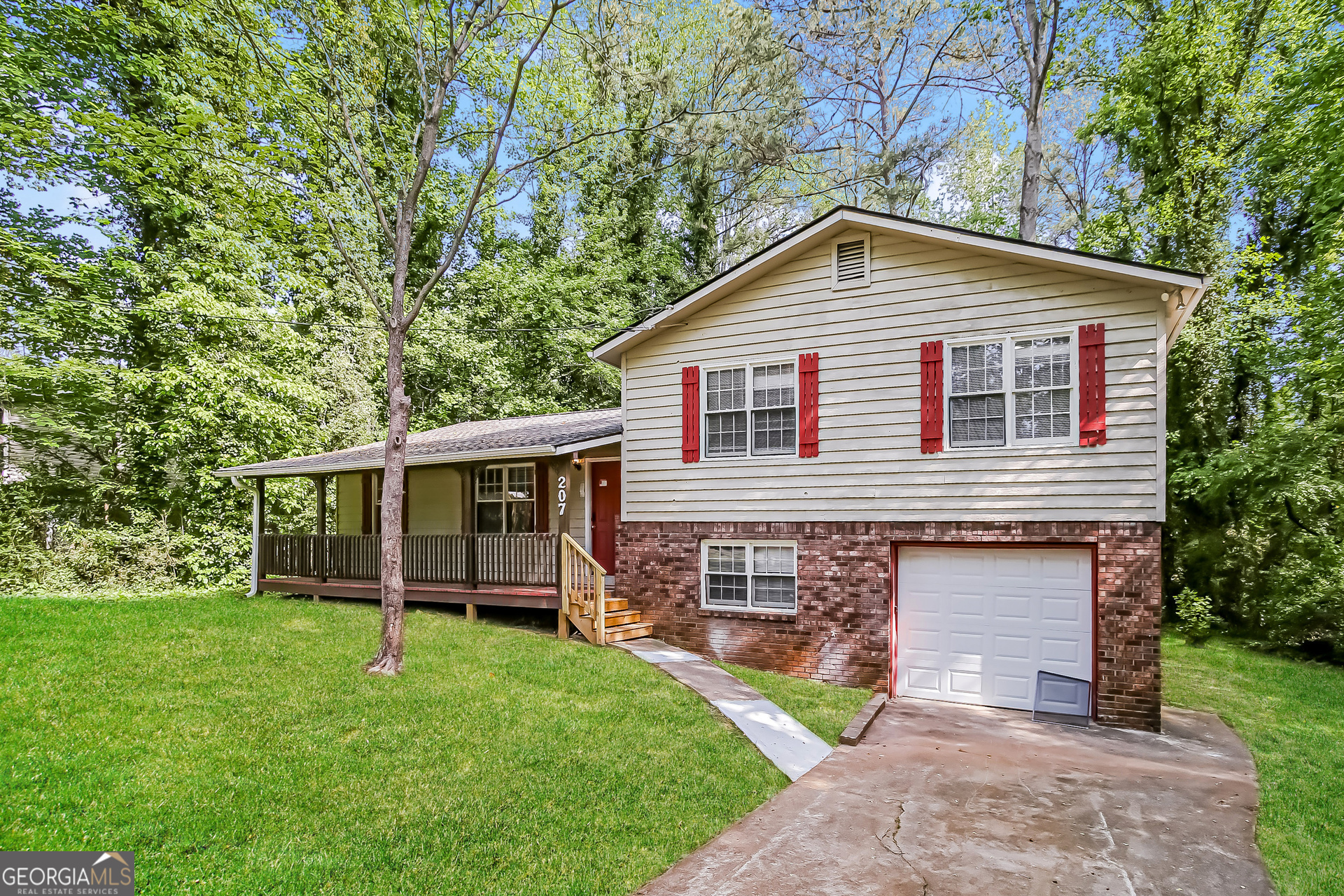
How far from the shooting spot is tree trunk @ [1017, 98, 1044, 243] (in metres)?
16.9

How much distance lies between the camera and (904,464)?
375 inches

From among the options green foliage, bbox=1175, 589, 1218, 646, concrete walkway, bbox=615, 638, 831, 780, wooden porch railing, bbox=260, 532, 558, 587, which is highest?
wooden porch railing, bbox=260, 532, 558, 587

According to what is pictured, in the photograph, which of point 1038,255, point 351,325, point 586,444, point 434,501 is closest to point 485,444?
point 586,444

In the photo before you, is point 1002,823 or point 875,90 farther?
point 875,90

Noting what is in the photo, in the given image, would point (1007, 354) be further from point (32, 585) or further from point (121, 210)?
point (121, 210)

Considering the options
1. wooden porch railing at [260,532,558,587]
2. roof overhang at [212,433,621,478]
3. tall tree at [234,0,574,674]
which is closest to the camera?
tall tree at [234,0,574,674]

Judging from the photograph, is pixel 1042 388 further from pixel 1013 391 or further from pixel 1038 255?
pixel 1038 255

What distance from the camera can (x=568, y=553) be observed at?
1153 cm

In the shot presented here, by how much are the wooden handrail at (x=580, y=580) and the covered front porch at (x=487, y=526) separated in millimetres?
18

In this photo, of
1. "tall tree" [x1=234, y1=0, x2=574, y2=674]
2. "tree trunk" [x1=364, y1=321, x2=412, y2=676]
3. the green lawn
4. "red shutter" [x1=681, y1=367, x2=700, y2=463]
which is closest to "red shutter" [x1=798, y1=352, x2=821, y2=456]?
"red shutter" [x1=681, y1=367, x2=700, y2=463]

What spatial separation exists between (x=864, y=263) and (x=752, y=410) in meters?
2.61

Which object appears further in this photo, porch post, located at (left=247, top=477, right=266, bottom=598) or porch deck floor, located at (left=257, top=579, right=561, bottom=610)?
porch post, located at (left=247, top=477, right=266, bottom=598)

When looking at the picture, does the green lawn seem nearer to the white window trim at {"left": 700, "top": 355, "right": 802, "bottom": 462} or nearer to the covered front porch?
the covered front porch

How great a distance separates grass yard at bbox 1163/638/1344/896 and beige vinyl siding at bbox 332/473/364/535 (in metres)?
16.5
